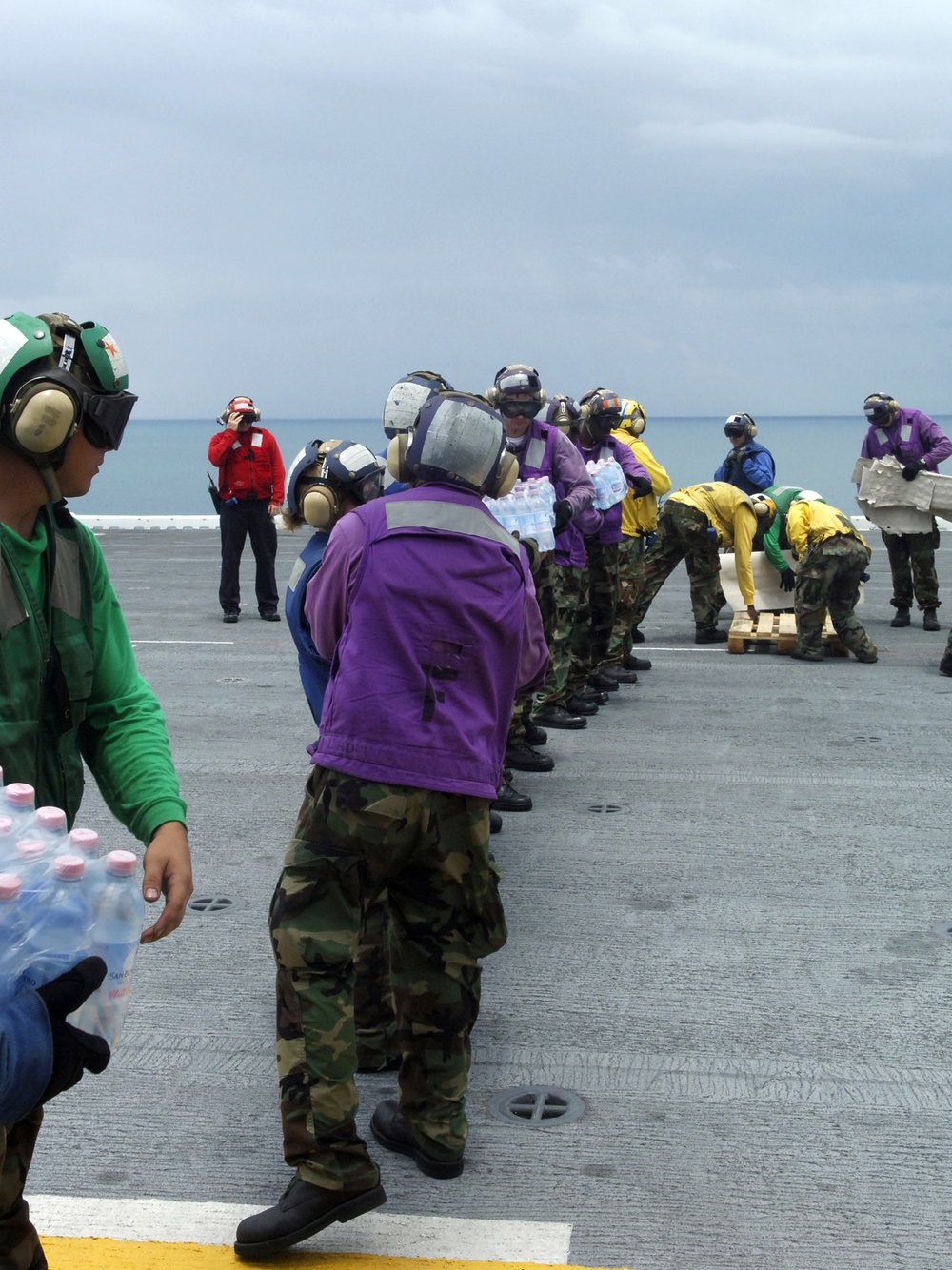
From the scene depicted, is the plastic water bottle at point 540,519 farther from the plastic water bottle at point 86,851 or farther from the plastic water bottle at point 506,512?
the plastic water bottle at point 86,851

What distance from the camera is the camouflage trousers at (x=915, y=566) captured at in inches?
A: 509

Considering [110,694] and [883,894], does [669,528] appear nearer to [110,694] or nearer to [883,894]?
[883,894]

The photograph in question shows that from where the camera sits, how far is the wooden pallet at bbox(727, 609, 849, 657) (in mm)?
11859

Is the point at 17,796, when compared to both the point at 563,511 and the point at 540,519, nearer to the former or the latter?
the point at 540,519

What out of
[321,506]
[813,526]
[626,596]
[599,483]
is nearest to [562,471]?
[599,483]

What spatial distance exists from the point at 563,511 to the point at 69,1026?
6.09 metres

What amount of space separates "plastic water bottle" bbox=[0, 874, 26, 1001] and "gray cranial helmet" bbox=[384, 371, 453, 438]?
329 cm

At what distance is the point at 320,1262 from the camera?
3.15m

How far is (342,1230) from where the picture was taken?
330cm

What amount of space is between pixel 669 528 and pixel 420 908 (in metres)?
9.10

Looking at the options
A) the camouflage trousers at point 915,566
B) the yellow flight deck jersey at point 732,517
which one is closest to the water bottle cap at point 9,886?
the yellow flight deck jersey at point 732,517

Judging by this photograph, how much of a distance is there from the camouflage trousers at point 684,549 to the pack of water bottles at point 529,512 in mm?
4550

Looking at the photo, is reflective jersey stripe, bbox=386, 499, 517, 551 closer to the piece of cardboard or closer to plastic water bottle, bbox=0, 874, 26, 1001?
plastic water bottle, bbox=0, 874, 26, 1001

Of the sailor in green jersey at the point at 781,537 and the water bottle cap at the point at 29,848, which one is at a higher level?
the water bottle cap at the point at 29,848
